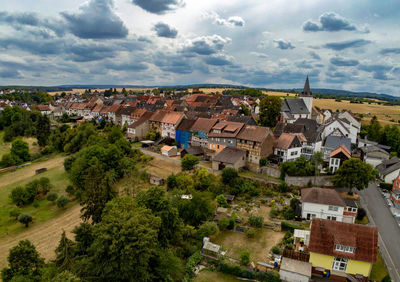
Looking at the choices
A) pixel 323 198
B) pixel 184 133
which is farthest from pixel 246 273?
pixel 184 133

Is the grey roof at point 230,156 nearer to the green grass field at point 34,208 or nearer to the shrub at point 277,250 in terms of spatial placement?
the shrub at point 277,250

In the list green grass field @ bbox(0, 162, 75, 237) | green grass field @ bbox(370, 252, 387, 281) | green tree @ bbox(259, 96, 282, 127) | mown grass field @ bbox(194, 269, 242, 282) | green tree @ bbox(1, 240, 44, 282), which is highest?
green tree @ bbox(259, 96, 282, 127)

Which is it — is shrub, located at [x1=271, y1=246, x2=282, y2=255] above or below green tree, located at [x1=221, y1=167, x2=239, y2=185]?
below

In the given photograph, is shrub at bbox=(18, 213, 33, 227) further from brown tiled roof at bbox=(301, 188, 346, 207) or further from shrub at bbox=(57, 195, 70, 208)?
brown tiled roof at bbox=(301, 188, 346, 207)

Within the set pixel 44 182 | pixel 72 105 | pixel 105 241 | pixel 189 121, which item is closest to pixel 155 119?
pixel 189 121

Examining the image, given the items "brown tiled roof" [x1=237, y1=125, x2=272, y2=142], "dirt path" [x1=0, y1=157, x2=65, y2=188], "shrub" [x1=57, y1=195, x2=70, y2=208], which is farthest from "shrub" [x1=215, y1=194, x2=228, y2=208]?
"dirt path" [x1=0, y1=157, x2=65, y2=188]
